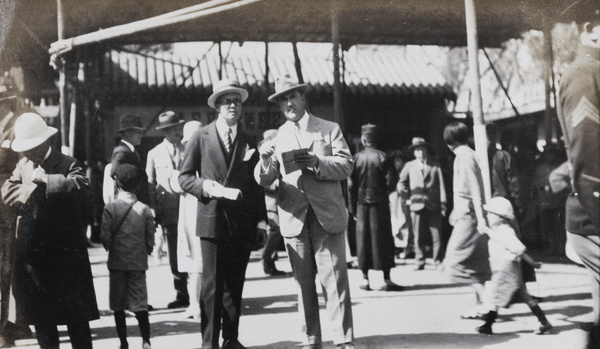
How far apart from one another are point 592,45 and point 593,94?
0.39 m

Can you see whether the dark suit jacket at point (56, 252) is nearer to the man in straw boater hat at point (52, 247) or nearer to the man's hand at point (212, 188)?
the man in straw boater hat at point (52, 247)

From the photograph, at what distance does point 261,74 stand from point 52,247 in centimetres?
1071

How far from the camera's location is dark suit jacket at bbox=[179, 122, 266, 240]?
4.23m

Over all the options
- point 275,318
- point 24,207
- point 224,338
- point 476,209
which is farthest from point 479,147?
point 24,207

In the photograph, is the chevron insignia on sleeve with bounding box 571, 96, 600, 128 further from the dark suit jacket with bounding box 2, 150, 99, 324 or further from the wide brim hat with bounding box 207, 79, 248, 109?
the dark suit jacket with bounding box 2, 150, 99, 324

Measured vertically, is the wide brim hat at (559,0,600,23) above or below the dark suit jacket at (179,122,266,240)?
above

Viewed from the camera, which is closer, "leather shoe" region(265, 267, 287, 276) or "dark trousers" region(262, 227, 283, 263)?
"dark trousers" region(262, 227, 283, 263)

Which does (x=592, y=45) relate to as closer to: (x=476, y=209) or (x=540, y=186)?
(x=476, y=209)

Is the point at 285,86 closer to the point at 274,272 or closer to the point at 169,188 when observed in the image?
the point at 169,188

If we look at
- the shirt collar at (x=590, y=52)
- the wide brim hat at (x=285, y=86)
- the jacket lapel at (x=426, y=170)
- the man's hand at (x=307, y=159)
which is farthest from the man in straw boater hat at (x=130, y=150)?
the jacket lapel at (x=426, y=170)

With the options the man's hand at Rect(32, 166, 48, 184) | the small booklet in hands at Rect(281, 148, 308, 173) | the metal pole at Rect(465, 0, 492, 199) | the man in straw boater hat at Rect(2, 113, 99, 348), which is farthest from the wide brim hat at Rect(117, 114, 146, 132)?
the metal pole at Rect(465, 0, 492, 199)

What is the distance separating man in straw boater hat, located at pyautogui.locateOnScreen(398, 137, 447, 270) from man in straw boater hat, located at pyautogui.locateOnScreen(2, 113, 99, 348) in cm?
573

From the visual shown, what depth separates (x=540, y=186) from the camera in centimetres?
880

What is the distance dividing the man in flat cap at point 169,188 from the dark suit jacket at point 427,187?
4069 mm
